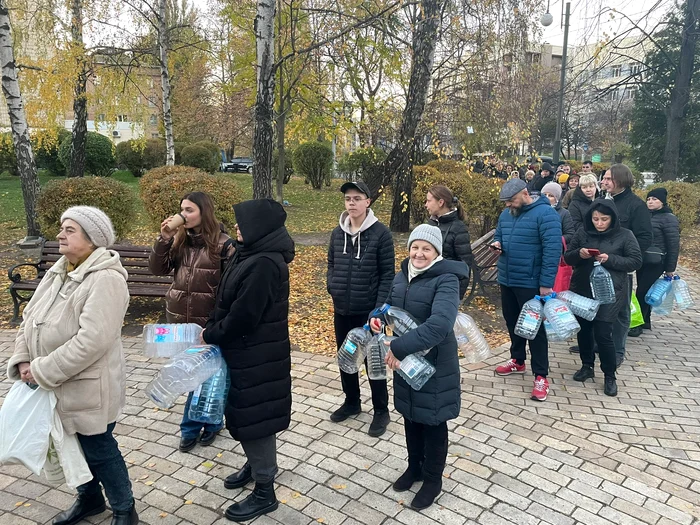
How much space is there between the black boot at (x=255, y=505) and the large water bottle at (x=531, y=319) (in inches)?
99.0

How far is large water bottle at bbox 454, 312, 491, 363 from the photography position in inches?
134

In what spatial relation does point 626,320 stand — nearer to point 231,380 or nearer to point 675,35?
point 231,380

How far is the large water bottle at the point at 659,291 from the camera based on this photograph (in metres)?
5.99

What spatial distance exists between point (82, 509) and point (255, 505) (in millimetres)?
971

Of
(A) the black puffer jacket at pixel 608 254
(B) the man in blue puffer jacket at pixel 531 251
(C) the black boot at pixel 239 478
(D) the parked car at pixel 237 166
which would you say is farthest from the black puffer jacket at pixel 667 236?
(D) the parked car at pixel 237 166

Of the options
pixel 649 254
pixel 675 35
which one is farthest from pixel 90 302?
pixel 675 35

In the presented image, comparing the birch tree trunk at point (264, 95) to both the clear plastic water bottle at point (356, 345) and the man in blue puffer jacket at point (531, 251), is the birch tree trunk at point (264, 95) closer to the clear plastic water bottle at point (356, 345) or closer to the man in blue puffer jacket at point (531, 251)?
the man in blue puffer jacket at point (531, 251)

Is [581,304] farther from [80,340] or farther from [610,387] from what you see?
[80,340]

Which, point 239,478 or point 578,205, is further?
point 578,205

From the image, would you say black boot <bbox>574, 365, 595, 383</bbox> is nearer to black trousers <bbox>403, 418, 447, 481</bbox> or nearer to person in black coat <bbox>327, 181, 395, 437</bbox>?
person in black coat <bbox>327, 181, 395, 437</bbox>

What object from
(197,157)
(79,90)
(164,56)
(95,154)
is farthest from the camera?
(197,157)

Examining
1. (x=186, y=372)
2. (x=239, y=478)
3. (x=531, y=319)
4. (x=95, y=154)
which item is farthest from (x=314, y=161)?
(x=186, y=372)

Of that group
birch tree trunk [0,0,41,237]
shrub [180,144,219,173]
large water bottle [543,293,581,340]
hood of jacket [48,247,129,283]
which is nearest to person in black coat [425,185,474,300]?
large water bottle [543,293,581,340]

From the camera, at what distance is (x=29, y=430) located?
253 centimetres
